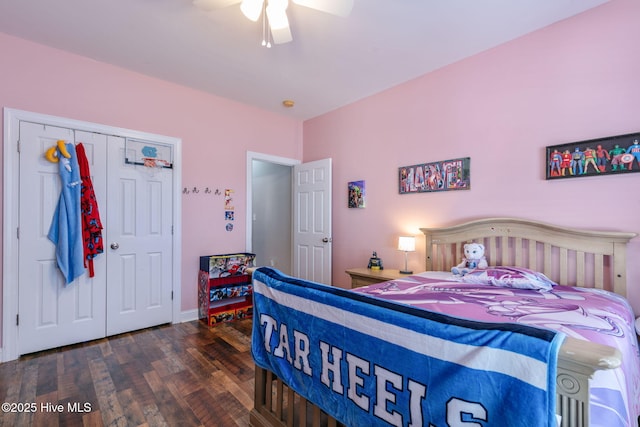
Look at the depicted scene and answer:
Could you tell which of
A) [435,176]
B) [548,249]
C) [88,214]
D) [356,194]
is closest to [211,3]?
[88,214]

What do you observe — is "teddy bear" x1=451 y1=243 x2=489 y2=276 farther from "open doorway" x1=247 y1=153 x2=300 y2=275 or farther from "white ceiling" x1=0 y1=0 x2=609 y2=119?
"open doorway" x1=247 y1=153 x2=300 y2=275

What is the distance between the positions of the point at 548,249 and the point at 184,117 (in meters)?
3.80

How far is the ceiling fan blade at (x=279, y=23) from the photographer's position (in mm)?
1876

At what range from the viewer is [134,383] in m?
2.10

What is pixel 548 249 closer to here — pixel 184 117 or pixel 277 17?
pixel 277 17

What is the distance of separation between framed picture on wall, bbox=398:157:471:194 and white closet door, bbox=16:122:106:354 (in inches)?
127

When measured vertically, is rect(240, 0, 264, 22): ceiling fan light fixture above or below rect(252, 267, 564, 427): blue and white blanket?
above

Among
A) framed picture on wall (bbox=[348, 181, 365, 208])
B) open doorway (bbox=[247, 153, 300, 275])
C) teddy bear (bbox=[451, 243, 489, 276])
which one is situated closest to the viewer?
teddy bear (bbox=[451, 243, 489, 276])

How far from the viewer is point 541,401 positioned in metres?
0.67

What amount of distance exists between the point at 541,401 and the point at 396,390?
15.8 inches

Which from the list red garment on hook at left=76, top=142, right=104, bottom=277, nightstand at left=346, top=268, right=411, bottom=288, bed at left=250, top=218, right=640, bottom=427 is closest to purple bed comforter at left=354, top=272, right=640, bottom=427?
bed at left=250, top=218, right=640, bottom=427

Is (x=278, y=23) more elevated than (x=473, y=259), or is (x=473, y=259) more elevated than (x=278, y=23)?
(x=278, y=23)

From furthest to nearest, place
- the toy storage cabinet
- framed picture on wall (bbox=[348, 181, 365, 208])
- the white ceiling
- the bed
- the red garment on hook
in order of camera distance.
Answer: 1. framed picture on wall (bbox=[348, 181, 365, 208])
2. the toy storage cabinet
3. the red garment on hook
4. the white ceiling
5. the bed

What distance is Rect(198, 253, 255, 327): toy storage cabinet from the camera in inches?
132
